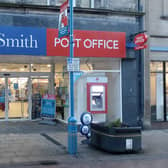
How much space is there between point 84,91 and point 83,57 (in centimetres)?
142

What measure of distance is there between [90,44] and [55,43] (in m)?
1.44

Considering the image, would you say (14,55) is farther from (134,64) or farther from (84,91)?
(134,64)

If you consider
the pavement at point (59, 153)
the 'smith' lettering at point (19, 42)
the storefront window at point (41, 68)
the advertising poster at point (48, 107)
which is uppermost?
the 'smith' lettering at point (19, 42)

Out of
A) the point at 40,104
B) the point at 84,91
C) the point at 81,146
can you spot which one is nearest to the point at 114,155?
the point at 81,146

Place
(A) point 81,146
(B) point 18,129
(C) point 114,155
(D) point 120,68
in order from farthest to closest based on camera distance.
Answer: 1. (D) point 120,68
2. (B) point 18,129
3. (A) point 81,146
4. (C) point 114,155

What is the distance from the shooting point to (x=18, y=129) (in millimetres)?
14320

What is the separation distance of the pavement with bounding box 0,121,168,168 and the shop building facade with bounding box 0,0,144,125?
217 cm

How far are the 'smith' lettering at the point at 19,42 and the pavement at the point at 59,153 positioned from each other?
3262 mm

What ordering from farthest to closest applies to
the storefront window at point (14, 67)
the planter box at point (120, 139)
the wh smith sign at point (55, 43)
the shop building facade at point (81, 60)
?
the storefront window at point (14, 67) < the shop building facade at point (81, 60) < the wh smith sign at point (55, 43) < the planter box at point (120, 139)

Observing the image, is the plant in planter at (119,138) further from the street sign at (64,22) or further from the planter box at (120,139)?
the street sign at (64,22)

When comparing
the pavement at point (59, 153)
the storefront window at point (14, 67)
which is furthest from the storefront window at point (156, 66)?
the storefront window at point (14, 67)

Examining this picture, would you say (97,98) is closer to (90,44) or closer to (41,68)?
(90,44)

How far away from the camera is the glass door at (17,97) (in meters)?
16.8

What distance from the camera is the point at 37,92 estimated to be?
17.2 meters
